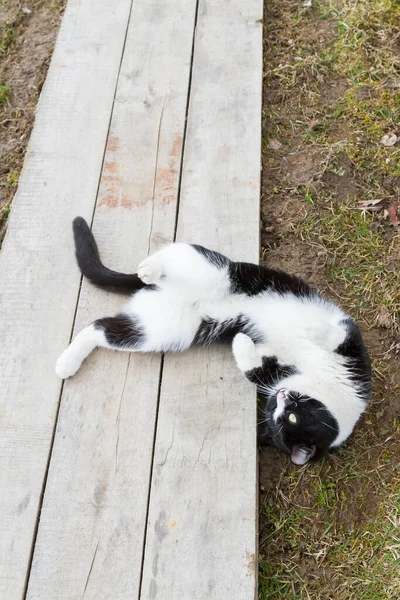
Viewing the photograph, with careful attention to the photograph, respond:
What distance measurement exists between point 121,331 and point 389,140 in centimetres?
192

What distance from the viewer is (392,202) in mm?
3088

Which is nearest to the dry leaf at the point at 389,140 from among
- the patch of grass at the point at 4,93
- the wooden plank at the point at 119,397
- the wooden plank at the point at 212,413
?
the wooden plank at the point at 212,413

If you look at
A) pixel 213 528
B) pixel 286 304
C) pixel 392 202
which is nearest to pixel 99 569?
pixel 213 528

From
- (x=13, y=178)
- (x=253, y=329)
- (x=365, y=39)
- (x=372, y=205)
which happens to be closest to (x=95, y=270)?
(x=253, y=329)

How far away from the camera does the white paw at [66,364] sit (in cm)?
250

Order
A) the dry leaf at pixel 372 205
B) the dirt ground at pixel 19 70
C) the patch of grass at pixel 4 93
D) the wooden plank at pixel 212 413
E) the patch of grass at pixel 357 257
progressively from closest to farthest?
the wooden plank at pixel 212 413 < the patch of grass at pixel 357 257 < the dry leaf at pixel 372 205 < the dirt ground at pixel 19 70 < the patch of grass at pixel 4 93

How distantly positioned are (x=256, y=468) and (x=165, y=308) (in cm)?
81

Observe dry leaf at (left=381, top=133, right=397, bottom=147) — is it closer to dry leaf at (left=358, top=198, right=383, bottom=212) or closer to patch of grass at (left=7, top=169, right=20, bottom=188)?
dry leaf at (left=358, top=198, right=383, bottom=212)

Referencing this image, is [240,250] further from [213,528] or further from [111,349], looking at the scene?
[213,528]

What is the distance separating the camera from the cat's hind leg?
251 centimetres

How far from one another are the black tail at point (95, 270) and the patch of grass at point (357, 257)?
0.95m

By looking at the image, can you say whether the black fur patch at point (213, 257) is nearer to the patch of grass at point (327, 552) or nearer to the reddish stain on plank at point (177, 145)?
the reddish stain on plank at point (177, 145)

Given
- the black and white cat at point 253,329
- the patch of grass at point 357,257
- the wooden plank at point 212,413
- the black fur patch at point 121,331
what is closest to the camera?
the wooden plank at point 212,413

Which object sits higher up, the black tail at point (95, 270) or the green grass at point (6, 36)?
the green grass at point (6, 36)
